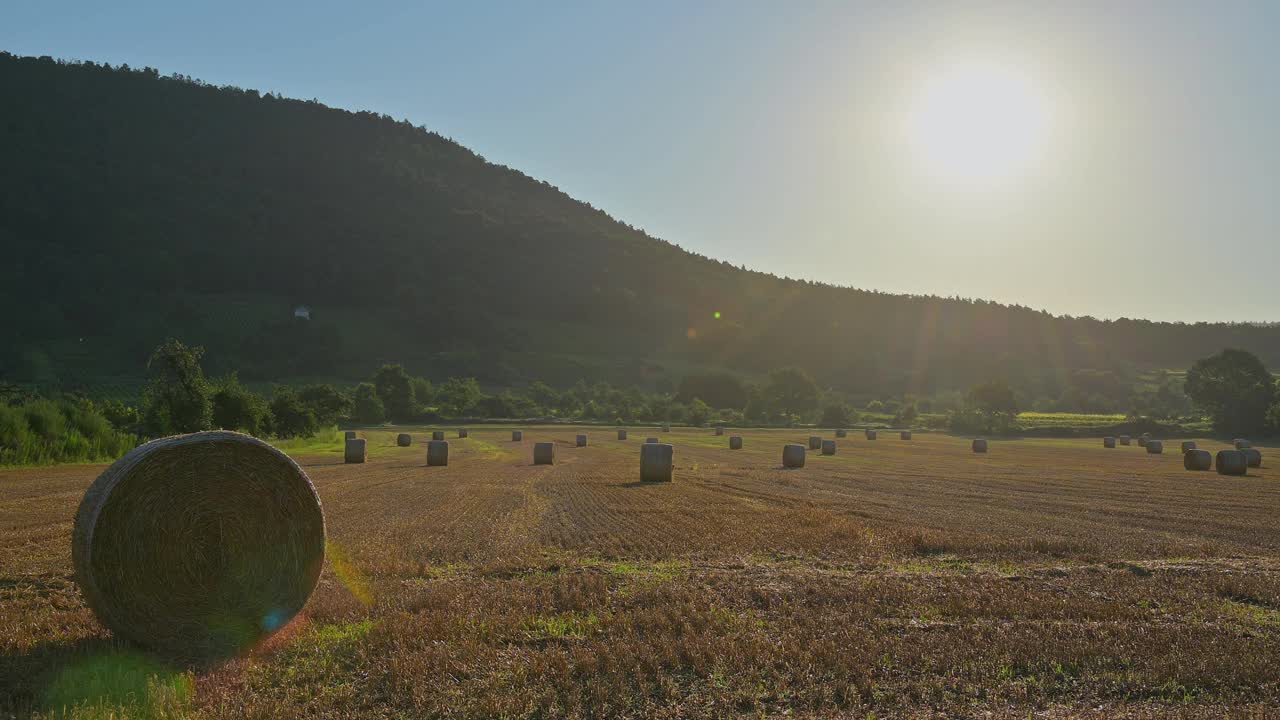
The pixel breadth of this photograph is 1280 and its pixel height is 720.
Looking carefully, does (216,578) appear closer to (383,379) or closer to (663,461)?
(663,461)

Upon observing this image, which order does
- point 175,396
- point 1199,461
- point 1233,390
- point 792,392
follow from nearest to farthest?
point 175,396 → point 1199,461 → point 1233,390 → point 792,392

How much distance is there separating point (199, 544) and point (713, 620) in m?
5.26

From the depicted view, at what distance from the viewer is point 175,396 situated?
34.1 meters

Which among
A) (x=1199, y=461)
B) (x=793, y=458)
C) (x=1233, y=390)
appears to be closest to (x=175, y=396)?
(x=793, y=458)

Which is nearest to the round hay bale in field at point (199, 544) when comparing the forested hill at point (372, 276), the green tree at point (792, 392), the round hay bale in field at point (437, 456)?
the round hay bale in field at point (437, 456)

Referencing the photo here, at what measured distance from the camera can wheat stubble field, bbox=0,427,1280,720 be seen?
6414 millimetres

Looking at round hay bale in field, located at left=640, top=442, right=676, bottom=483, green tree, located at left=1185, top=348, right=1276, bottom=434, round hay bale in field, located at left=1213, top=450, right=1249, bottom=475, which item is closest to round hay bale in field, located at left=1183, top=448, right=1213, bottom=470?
round hay bale in field, located at left=1213, top=450, right=1249, bottom=475

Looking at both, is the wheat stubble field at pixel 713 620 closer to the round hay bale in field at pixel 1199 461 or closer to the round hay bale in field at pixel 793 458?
the round hay bale in field at pixel 793 458

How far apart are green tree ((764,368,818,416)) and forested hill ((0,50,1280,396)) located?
3148cm

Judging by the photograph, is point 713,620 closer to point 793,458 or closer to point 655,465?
point 655,465

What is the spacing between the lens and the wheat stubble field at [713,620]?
253 inches

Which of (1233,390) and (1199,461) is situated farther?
(1233,390)

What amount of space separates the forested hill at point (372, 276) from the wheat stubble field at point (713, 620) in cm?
10346

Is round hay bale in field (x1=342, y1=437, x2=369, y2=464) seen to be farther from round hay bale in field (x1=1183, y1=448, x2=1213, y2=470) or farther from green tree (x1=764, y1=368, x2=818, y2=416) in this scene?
green tree (x1=764, y1=368, x2=818, y2=416)
